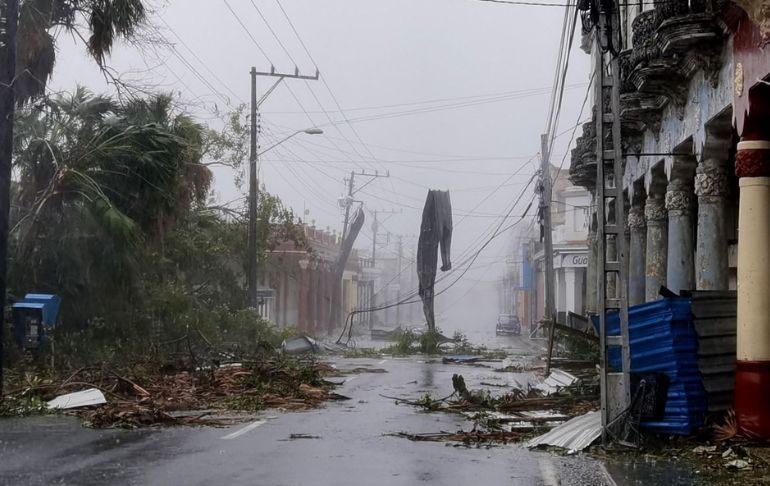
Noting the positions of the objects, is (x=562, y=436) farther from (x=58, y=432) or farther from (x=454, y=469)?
(x=58, y=432)

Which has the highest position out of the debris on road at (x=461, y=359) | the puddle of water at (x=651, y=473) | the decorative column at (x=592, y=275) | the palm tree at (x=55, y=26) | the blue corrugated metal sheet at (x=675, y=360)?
the palm tree at (x=55, y=26)

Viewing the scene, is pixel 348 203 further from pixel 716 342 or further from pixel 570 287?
pixel 716 342

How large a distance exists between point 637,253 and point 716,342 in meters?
13.0

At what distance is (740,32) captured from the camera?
12.8 metres

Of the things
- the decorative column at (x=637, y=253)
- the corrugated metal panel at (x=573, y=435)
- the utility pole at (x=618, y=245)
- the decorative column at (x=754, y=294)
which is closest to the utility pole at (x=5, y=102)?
the corrugated metal panel at (x=573, y=435)

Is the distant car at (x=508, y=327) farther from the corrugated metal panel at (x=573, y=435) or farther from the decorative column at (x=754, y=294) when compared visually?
the decorative column at (x=754, y=294)

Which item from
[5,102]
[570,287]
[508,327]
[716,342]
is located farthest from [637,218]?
[508,327]

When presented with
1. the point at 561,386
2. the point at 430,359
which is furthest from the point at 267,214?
the point at 561,386

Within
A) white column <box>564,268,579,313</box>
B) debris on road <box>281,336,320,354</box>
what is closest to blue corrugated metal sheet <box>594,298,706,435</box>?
debris on road <box>281,336,320,354</box>

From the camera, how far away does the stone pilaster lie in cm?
1833

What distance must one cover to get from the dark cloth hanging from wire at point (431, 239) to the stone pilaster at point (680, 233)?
23397mm

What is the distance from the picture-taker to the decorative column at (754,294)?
11500 millimetres

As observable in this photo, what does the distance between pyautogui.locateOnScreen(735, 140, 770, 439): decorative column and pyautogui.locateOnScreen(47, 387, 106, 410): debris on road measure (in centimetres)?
955

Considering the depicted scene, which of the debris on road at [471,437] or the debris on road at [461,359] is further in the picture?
the debris on road at [461,359]
